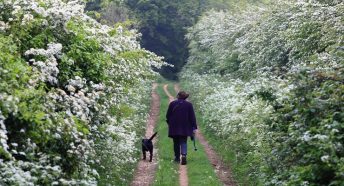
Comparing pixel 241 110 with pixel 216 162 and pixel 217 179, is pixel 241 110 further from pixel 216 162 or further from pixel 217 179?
pixel 217 179

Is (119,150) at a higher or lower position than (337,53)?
lower

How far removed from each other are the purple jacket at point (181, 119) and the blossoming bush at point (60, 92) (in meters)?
2.00

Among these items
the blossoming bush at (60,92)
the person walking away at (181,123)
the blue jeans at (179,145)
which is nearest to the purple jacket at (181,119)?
the person walking away at (181,123)

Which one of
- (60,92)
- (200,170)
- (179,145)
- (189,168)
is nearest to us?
(60,92)

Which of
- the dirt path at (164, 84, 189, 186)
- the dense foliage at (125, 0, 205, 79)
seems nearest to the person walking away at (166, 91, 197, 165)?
the dirt path at (164, 84, 189, 186)

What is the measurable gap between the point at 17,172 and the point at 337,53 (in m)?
5.65

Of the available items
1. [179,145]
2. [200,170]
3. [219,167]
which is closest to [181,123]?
[179,145]

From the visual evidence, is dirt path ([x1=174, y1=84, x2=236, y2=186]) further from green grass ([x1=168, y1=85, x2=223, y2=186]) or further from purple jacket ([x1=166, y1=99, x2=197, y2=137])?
purple jacket ([x1=166, y1=99, x2=197, y2=137])

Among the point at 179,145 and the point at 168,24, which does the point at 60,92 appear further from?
the point at 168,24

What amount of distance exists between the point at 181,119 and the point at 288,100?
A: 255 inches

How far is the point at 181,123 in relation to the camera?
571 inches

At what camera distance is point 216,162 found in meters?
15.4

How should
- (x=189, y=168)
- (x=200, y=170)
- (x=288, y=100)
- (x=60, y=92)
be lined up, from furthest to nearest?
(x=189, y=168), (x=200, y=170), (x=288, y=100), (x=60, y=92)

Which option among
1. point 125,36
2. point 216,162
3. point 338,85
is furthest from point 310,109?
point 216,162
